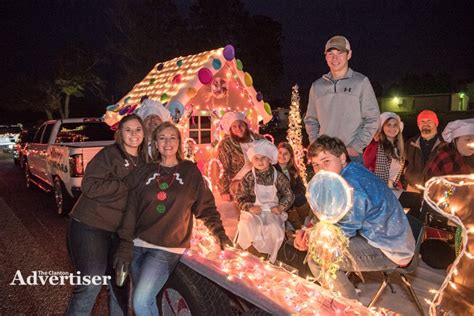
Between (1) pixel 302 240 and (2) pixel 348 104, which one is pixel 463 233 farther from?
(2) pixel 348 104

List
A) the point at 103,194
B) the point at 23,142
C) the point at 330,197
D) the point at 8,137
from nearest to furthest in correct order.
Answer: the point at 330,197 → the point at 103,194 → the point at 23,142 → the point at 8,137

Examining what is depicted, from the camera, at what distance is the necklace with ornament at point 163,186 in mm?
3031

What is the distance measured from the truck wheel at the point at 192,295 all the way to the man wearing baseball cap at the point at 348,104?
1.71 m

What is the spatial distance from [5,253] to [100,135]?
348 centimetres

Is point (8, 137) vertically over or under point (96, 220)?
under

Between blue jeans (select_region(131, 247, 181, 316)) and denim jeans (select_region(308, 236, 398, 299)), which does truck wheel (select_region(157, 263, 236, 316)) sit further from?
denim jeans (select_region(308, 236, 398, 299))

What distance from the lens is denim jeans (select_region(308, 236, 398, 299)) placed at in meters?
2.93

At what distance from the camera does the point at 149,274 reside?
2.93 m

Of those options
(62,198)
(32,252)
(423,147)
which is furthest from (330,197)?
(62,198)

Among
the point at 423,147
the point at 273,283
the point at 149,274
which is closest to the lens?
the point at 273,283

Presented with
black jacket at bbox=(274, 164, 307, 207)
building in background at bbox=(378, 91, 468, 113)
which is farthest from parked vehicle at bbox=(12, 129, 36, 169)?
building in background at bbox=(378, 91, 468, 113)

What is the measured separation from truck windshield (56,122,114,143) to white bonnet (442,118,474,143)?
6.66 meters

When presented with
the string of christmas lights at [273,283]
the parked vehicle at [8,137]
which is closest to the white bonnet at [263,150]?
the string of christmas lights at [273,283]

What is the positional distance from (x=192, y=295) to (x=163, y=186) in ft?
2.72
